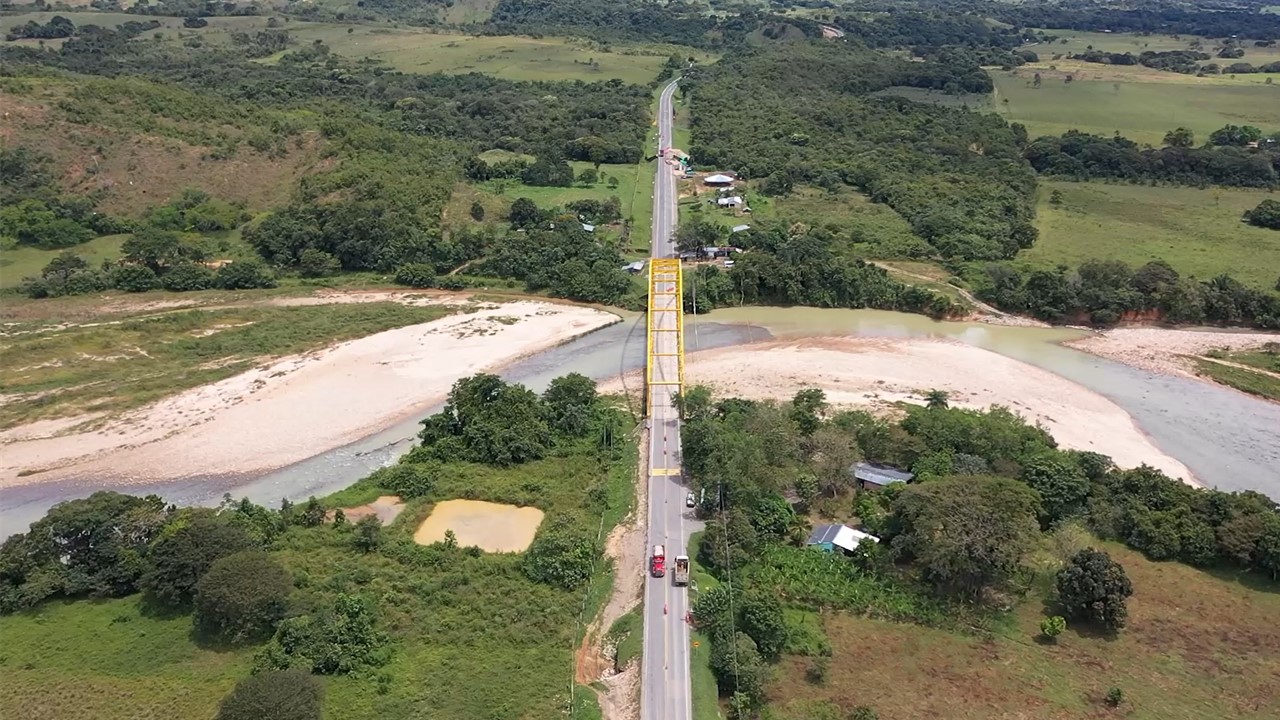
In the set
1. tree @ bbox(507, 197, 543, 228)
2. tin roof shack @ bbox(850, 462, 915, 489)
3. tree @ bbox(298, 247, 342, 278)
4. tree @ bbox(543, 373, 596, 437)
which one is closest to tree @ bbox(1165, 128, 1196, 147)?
tree @ bbox(507, 197, 543, 228)

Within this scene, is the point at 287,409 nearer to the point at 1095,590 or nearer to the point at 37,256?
the point at 37,256

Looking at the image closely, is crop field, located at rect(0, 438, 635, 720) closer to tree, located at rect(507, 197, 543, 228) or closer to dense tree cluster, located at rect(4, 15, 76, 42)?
tree, located at rect(507, 197, 543, 228)

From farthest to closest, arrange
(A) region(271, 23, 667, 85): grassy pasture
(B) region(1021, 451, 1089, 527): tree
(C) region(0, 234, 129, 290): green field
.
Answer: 1. (A) region(271, 23, 667, 85): grassy pasture
2. (C) region(0, 234, 129, 290): green field
3. (B) region(1021, 451, 1089, 527): tree

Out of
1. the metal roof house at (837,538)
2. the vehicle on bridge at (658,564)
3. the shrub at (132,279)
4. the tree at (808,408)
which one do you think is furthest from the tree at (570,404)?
the shrub at (132,279)

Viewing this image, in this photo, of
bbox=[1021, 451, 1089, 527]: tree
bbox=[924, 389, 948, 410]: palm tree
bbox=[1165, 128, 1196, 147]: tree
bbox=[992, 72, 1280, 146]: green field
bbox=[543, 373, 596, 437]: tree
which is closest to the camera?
bbox=[1021, 451, 1089, 527]: tree

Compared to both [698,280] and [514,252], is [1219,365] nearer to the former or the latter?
[698,280]

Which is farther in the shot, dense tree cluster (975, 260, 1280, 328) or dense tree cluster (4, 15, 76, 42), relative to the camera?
dense tree cluster (4, 15, 76, 42)

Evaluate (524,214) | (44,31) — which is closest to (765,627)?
(524,214)
